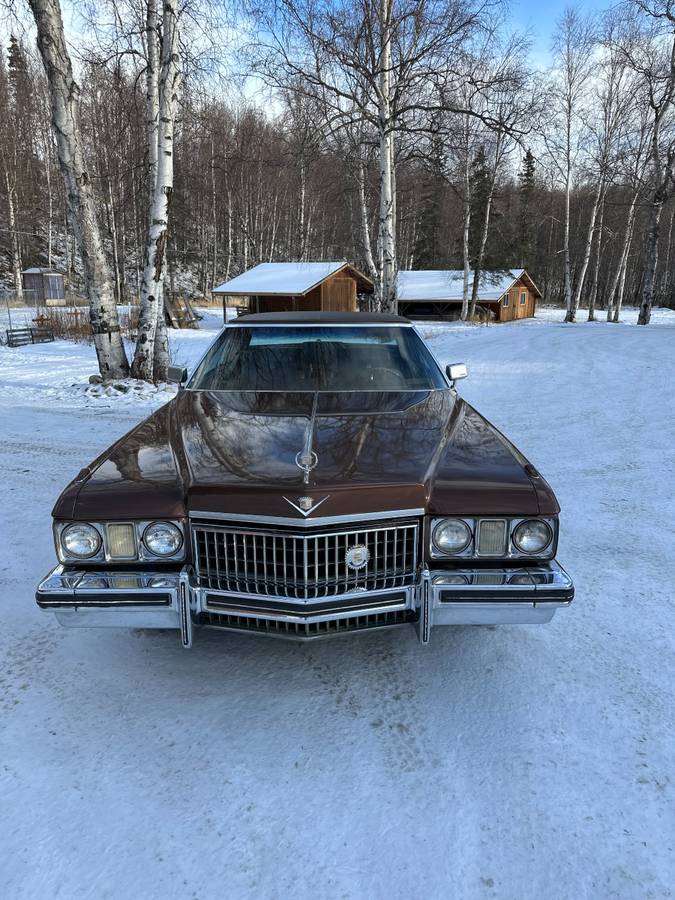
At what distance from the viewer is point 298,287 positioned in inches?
1062

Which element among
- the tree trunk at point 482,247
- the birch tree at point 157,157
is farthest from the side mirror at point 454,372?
the tree trunk at point 482,247

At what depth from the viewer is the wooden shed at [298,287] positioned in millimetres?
27255

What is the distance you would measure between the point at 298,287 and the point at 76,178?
61.0 feet

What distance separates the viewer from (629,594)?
3.43 m

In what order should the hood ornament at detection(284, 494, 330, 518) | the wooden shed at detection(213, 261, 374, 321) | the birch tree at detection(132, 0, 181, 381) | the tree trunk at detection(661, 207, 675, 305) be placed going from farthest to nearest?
the tree trunk at detection(661, 207, 675, 305), the wooden shed at detection(213, 261, 374, 321), the birch tree at detection(132, 0, 181, 381), the hood ornament at detection(284, 494, 330, 518)

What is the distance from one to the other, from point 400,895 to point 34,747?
1.48 meters

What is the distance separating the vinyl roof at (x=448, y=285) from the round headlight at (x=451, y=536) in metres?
36.5

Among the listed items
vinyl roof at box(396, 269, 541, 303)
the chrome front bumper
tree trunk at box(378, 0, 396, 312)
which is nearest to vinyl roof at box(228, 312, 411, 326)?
the chrome front bumper

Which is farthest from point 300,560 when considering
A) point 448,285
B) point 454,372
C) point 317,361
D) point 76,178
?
point 448,285

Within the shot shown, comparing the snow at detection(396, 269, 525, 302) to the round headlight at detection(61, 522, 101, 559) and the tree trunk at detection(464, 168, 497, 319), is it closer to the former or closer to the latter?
the tree trunk at detection(464, 168, 497, 319)

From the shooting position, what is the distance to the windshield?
12.6 ft

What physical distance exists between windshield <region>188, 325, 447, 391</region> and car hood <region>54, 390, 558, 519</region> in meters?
0.57

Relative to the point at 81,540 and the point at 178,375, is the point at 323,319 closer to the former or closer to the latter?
the point at 178,375

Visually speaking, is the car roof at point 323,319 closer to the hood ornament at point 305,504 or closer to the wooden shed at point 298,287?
the hood ornament at point 305,504
